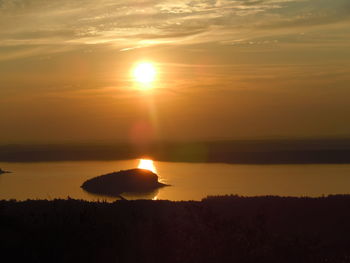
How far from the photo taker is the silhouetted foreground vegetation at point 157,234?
955cm

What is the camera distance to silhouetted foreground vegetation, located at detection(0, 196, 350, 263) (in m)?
9.55

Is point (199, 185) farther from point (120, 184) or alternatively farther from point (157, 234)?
point (157, 234)

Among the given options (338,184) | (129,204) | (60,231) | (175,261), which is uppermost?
(338,184)

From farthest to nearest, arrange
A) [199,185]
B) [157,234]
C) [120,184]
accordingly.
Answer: [199,185] → [120,184] → [157,234]

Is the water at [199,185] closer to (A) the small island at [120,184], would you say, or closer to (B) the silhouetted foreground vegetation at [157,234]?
(A) the small island at [120,184]

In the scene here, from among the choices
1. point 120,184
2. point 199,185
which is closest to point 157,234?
point 120,184

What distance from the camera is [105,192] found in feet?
138

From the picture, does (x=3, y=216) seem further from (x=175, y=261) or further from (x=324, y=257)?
(x=324, y=257)

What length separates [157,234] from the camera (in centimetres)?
1051

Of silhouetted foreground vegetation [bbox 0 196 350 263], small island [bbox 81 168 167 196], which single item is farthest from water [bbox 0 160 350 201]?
silhouetted foreground vegetation [bbox 0 196 350 263]

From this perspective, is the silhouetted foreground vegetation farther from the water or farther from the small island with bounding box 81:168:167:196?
the small island with bounding box 81:168:167:196

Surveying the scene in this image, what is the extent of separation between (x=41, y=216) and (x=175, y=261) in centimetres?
316

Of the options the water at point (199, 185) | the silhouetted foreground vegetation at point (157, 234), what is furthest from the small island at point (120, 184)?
the silhouetted foreground vegetation at point (157, 234)

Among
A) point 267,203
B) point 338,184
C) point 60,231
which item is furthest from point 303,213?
point 338,184
